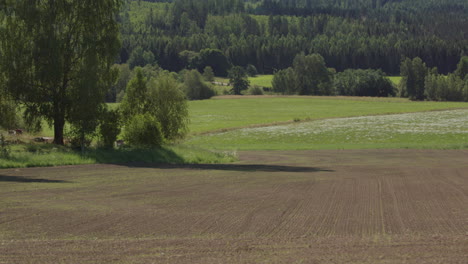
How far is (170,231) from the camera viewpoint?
17.8m

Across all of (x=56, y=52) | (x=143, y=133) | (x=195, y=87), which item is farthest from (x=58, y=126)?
(x=195, y=87)

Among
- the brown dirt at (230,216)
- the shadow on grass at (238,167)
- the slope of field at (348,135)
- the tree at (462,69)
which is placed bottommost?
the slope of field at (348,135)

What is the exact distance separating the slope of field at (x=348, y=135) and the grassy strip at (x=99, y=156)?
668 inches

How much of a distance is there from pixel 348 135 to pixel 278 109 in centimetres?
5535

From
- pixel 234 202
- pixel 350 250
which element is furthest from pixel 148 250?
pixel 234 202

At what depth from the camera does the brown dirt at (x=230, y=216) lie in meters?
15.1

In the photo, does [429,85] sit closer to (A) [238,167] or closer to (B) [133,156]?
(A) [238,167]

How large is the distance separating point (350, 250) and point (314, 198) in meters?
9.38

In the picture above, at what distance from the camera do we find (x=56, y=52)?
1740 inches

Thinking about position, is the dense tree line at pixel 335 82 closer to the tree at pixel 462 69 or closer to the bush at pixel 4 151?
the tree at pixel 462 69

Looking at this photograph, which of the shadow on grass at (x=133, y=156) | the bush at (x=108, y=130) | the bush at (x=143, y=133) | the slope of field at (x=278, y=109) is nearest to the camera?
the shadow on grass at (x=133, y=156)

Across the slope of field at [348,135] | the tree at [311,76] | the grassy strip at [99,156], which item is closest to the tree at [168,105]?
the slope of field at [348,135]

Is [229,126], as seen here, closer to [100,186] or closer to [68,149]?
[68,149]

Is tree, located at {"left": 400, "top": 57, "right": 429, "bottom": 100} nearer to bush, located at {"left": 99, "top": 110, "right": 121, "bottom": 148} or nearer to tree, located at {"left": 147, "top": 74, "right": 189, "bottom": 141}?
tree, located at {"left": 147, "top": 74, "right": 189, "bottom": 141}
